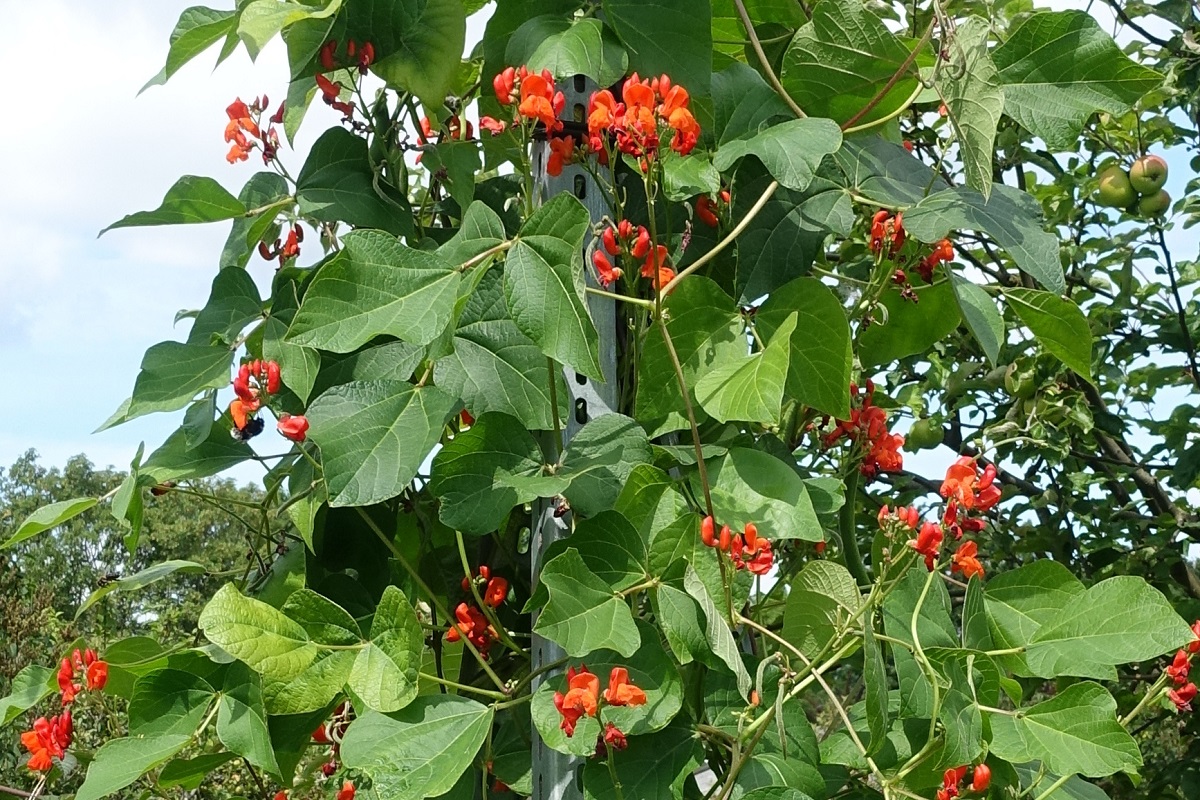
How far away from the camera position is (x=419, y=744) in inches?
33.5

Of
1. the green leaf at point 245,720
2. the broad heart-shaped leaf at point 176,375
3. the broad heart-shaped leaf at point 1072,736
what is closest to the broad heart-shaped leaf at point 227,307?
the broad heart-shaped leaf at point 176,375

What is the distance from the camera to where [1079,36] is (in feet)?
3.19

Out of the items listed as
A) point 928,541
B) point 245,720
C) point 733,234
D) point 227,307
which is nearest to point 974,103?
point 733,234

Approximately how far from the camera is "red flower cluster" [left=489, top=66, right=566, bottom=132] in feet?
2.72

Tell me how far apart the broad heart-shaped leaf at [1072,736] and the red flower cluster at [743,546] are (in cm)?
28

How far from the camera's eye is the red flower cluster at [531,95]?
0.83 metres

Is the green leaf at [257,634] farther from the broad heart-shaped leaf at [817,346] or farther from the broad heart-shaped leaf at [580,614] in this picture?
the broad heart-shaped leaf at [817,346]

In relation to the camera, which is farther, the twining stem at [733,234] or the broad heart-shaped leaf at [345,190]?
the broad heart-shaped leaf at [345,190]

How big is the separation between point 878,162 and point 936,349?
1381 millimetres

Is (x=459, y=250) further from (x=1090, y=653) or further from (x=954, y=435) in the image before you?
(x=954, y=435)

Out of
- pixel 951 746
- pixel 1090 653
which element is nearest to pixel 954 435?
pixel 1090 653

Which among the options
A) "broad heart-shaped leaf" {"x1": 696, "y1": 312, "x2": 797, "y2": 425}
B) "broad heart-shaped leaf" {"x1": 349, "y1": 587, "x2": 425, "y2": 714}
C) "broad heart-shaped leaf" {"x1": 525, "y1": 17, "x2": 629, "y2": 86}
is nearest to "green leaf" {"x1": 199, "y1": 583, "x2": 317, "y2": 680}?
"broad heart-shaped leaf" {"x1": 349, "y1": 587, "x2": 425, "y2": 714}

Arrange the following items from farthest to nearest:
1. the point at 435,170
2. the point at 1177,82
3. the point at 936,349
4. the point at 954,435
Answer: the point at 954,435 < the point at 936,349 < the point at 1177,82 < the point at 435,170

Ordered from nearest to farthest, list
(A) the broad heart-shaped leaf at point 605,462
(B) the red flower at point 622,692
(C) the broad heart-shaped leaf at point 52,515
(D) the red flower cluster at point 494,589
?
(B) the red flower at point 622,692
(A) the broad heart-shaped leaf at point 605,462
(D) the red flower cluster at point 494,589
(C) the broad heart-shaped leaf at point 52,515
